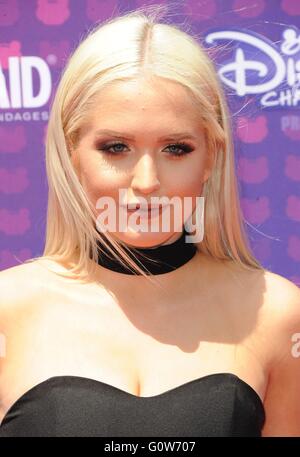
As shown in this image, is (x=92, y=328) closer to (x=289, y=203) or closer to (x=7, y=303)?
(x=7, y=303)

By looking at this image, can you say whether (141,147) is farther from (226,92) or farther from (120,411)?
(226,92)

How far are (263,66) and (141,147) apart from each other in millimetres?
639

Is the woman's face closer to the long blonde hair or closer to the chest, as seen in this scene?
the long blonde hair

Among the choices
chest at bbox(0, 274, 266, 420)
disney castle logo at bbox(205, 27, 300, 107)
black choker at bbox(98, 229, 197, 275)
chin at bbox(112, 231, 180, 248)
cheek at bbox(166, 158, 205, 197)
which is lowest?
chest at bbox(0, 274, 266, 420)

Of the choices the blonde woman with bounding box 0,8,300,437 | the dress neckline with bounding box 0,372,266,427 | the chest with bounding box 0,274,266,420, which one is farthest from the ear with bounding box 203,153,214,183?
the dress neckline with bounding box 0,372,266,427

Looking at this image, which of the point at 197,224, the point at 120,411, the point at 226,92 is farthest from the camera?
the point at 226,92

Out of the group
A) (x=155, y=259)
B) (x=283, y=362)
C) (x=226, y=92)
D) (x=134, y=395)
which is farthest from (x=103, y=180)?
(x=226, y=92)

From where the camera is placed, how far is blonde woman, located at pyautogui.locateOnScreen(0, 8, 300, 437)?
3.96ft

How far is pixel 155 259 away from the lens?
4.39 feet

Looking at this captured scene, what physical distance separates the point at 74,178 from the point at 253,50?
66cm

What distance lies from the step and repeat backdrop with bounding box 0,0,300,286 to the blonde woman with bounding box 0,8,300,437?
37 centimetres

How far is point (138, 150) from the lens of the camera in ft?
3.99

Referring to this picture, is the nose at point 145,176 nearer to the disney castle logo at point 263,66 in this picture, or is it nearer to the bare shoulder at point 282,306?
the bare shoulder at point 282,306
